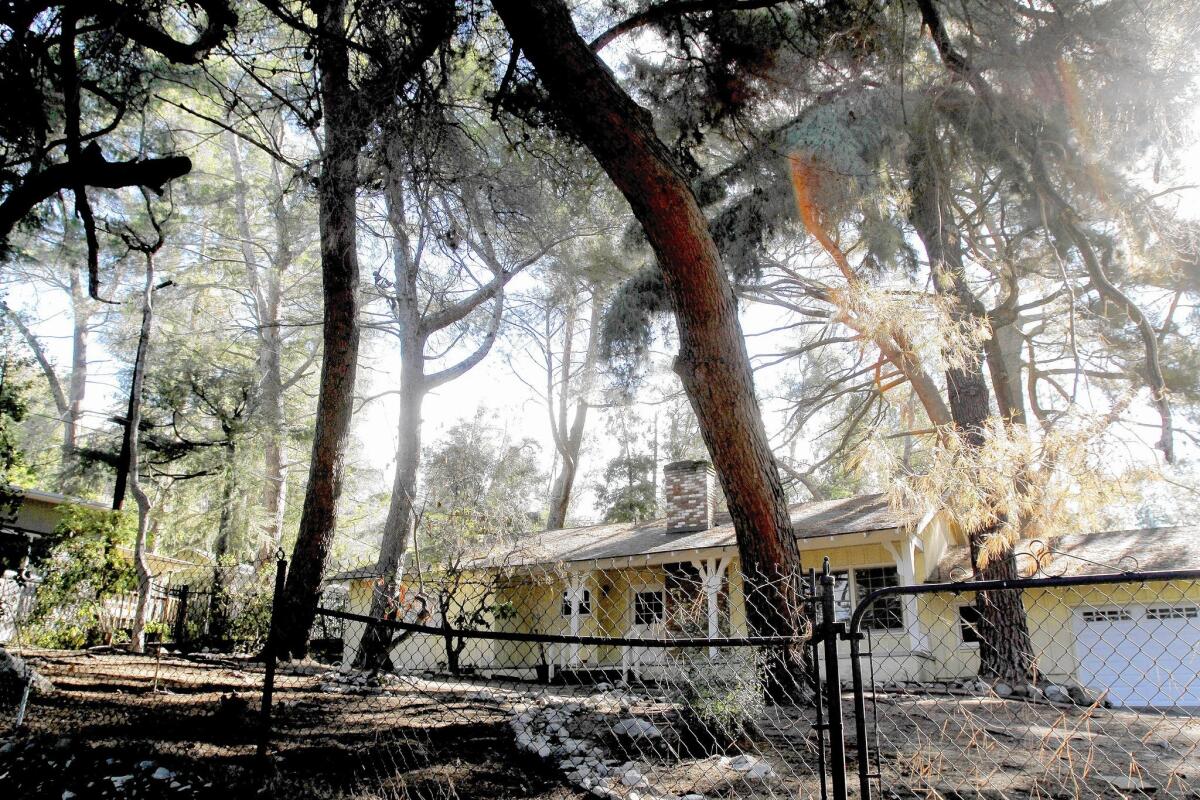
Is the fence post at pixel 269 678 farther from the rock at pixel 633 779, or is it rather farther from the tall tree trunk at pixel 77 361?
the tall tree trunk at pixel 77 361

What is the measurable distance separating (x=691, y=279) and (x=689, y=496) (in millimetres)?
9025

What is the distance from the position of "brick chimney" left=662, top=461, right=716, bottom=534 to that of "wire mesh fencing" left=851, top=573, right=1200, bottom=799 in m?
3.71

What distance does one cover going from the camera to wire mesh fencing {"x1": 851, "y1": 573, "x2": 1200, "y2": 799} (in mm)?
3600

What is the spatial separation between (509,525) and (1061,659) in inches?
335

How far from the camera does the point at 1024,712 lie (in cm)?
652

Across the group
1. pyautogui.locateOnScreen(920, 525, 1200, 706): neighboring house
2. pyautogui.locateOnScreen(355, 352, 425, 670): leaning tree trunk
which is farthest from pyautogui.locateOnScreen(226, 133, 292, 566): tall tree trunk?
pyautogui.locateOnScreen(920, 525, 1200, 706): neighboring house

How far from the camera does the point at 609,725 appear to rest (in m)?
5.16

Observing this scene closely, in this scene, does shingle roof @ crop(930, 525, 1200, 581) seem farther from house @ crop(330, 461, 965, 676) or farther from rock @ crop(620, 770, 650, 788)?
rock @ crop(620, 770, 650, 788)

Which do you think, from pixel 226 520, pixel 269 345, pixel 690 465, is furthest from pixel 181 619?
pixel 690 465

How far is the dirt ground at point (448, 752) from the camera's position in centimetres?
375

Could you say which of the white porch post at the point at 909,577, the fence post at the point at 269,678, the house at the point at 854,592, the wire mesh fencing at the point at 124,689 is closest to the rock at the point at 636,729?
the fence post at the point at 269,678

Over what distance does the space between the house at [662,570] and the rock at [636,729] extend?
5084 millimetres

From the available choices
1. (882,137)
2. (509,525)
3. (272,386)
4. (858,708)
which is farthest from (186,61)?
(272,386)

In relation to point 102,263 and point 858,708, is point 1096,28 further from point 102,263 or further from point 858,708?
point 102,263
